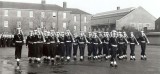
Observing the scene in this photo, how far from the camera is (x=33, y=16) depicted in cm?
7950

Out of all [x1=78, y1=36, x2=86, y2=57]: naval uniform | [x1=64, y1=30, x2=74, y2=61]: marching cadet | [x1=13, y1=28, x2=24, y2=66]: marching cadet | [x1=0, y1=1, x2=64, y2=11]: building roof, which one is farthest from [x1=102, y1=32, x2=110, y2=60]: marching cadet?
[x1=0, y1=1, x2=64, y2=11]: building roof

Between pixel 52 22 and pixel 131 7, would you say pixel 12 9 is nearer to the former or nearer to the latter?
pixel 52 22

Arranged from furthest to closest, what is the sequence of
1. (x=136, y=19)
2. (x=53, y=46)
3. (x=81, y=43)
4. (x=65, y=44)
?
(x=136, y=19) < (x=81, y=43) < (x=65, y=44) < (x=53, y=46)

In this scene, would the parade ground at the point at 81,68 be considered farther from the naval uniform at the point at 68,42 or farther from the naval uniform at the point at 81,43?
the naval uniform at the point at 81,43

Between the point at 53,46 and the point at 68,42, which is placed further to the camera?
the point at 68,42

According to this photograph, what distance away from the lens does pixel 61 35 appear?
2097 centimetres

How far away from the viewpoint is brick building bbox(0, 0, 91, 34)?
3029 inches

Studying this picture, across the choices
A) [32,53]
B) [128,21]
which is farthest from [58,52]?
[128,21]

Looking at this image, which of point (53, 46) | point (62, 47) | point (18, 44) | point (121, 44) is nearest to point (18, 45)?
point (18, 44)

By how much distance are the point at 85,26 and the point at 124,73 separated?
244 ft

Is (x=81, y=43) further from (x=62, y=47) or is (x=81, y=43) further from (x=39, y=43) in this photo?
(x=39, y=43)

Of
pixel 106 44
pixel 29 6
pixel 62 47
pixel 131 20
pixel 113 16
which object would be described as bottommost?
pixel 62 47

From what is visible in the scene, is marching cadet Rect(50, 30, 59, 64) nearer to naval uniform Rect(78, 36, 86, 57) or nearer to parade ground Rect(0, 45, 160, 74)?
parade ground Rect(0, 45, 160, 74)

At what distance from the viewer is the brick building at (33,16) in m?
76.9
